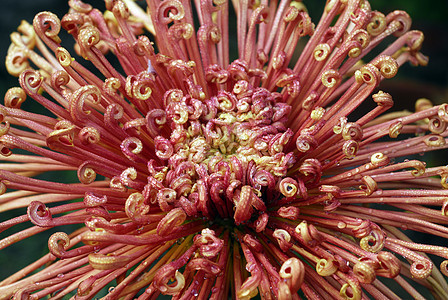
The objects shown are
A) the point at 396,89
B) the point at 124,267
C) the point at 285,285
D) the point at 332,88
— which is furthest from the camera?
the point at 396,89

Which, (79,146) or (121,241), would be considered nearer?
(121,241)

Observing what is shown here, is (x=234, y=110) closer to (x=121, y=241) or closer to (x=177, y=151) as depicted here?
(x=177, y=151)

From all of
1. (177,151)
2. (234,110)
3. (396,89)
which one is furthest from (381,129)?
(396,89)

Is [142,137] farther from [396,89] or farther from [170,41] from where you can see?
[396,89]

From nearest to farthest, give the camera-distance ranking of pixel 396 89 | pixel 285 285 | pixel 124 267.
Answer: pixel 285 285
pixel 124 267
pixel 396 89

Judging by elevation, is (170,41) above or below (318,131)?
above

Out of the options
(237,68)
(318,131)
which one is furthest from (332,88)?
(237,68)

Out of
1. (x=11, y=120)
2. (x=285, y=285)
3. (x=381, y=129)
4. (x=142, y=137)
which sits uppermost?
(x=11, y=120)
